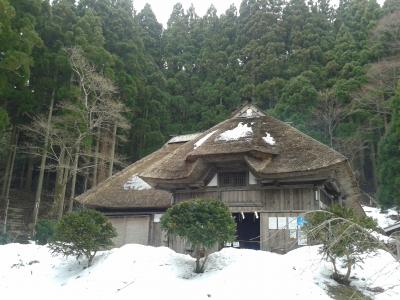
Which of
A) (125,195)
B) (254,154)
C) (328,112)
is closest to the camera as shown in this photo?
(254,154)

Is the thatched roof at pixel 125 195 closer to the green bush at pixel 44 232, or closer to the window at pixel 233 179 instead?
the green bush at pixel 44 232

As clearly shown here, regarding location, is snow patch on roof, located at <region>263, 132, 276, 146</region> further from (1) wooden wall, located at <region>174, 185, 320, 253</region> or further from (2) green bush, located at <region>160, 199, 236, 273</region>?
(2) green bush, located at <region>160, 199, 236, 273</region>

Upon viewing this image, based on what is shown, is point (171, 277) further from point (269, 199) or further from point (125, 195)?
point (125, 195)

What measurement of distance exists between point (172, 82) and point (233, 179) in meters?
26.0

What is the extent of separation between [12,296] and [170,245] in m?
6.81

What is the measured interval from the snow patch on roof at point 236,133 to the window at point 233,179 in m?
1.39

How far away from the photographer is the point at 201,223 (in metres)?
10.5

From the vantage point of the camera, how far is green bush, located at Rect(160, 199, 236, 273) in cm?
1045

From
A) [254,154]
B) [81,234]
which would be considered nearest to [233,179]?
[254,154]

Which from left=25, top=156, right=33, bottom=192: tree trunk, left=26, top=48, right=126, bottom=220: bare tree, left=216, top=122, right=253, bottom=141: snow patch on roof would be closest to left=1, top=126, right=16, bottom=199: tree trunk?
left=25, top=156, right=33, bottom=192: tree trunk

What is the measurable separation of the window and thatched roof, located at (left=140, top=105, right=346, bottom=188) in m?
0.71

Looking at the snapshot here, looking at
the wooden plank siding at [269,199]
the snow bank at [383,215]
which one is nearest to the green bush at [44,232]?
the wooden plank siding at [269,199]

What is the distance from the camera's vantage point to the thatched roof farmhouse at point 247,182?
14273mm

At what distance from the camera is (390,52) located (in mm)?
33438
